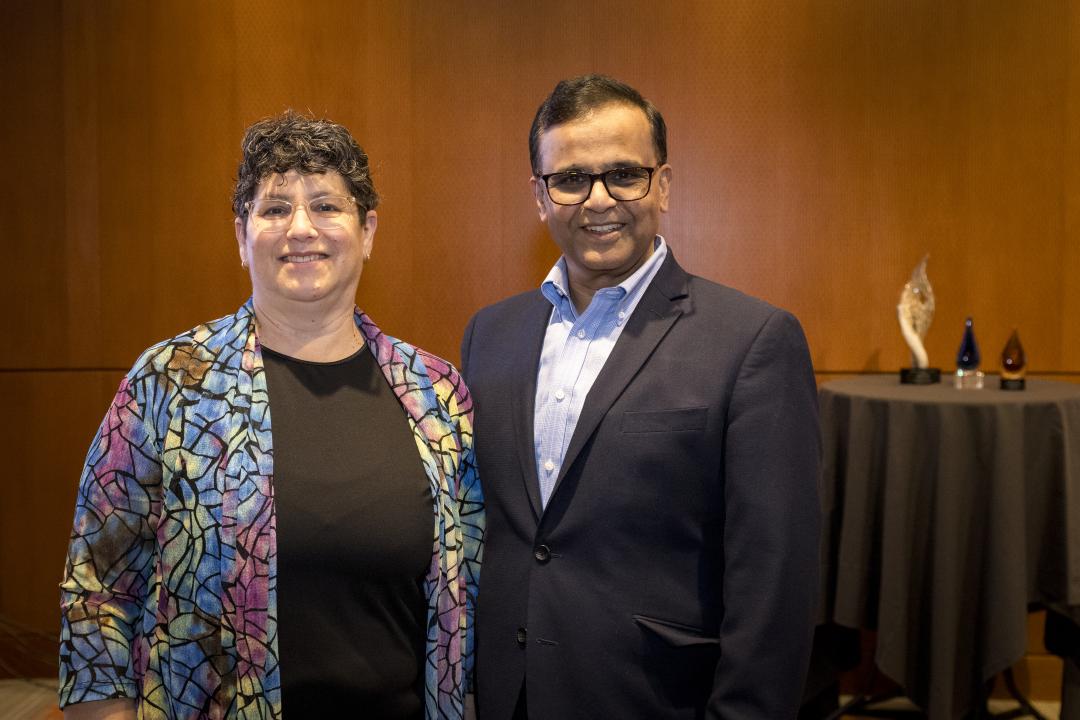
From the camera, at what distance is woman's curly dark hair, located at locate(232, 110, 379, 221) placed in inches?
61.7

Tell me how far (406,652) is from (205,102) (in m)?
2.85

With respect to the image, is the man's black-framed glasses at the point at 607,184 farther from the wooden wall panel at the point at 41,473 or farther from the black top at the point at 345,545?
the wooden wall panel at the point at 41,473

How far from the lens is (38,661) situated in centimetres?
373

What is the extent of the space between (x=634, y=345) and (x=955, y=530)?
5.16 feet

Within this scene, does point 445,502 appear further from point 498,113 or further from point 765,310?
point 498,113

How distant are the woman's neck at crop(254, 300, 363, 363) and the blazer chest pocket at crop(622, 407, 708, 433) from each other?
55cm

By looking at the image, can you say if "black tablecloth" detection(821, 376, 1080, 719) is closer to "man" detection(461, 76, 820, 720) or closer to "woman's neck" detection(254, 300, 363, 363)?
"man" detection(461, 76, 820, 720)

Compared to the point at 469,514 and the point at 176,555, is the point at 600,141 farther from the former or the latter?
the point at 176,555

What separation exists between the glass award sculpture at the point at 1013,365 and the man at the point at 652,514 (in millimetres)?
1788

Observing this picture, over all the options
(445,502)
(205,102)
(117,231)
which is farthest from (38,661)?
(445,502)

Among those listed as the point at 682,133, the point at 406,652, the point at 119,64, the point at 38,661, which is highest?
the point at 119,64

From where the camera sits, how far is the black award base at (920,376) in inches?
124

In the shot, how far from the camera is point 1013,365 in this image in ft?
9.92

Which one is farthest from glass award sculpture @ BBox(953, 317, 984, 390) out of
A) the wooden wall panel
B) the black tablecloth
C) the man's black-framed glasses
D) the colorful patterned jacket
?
the wooden wall panel
